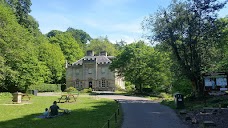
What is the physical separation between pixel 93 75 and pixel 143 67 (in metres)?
22.9

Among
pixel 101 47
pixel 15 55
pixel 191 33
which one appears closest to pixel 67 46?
pixel 101 47

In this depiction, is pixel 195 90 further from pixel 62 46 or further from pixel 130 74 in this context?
pixel 62 46

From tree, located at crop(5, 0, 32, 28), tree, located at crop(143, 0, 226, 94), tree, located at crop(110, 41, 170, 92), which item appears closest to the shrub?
tree, located at crop(110, 41, 170, 92)

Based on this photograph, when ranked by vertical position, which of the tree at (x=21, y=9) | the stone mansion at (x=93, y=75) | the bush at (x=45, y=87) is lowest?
the bush at (x=45, y=87)

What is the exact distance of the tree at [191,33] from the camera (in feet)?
87.3

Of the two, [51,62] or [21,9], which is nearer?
[51,62]

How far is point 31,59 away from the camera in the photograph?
49.1 meters

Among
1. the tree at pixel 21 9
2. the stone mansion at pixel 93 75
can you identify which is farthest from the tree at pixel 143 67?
the tree at pixel 21 9

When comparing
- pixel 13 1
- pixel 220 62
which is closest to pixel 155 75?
pixel 220 62

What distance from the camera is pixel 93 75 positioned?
7025 centimetres

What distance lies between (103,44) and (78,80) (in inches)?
1406

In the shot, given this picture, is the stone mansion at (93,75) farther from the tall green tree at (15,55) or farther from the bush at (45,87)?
the tall green tree at (15,55)

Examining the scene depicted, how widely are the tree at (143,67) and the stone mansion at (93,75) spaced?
48.9ft

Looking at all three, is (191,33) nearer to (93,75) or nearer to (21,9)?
(93,75)
